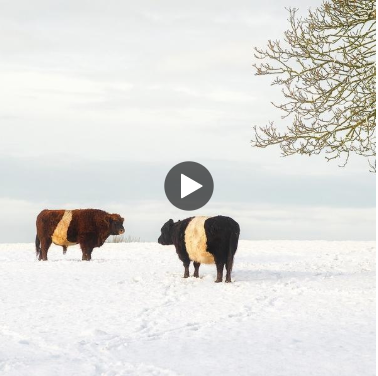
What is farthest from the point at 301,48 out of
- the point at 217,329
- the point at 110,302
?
the point at 217,329

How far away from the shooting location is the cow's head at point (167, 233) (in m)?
14.0

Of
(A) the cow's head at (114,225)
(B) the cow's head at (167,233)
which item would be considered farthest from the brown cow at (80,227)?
(B) the cow's head at (167,233)

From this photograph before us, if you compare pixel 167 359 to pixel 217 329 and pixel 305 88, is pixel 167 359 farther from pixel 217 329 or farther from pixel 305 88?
pixel 305 88

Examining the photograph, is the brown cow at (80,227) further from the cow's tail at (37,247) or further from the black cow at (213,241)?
the black cow at (213,241)

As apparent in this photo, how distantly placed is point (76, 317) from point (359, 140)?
7.41 meters

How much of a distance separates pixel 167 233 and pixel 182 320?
17.8 feet

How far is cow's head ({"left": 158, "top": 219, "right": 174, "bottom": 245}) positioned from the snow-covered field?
0.68 m

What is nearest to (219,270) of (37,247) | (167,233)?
(167,233)

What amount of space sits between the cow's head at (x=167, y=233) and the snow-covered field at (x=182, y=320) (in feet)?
2.23

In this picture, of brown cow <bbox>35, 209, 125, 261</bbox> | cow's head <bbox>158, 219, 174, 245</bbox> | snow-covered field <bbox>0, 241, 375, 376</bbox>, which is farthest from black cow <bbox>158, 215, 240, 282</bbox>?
brown cow <bbox>35, 209, 125, 261</bbox>

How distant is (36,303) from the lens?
Answer: 10.4 meters

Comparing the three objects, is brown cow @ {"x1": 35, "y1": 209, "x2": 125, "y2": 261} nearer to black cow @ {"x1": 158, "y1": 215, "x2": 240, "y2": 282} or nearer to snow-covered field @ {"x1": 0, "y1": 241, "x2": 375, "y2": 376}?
snow-covered field @ {"x1": 0, "y1": 241, "x2": 375, "y2": 376}

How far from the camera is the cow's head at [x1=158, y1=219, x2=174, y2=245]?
14.0 meters

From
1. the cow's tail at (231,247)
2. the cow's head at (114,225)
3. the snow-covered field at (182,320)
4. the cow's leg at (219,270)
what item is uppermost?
the cow's head at (114,225)
